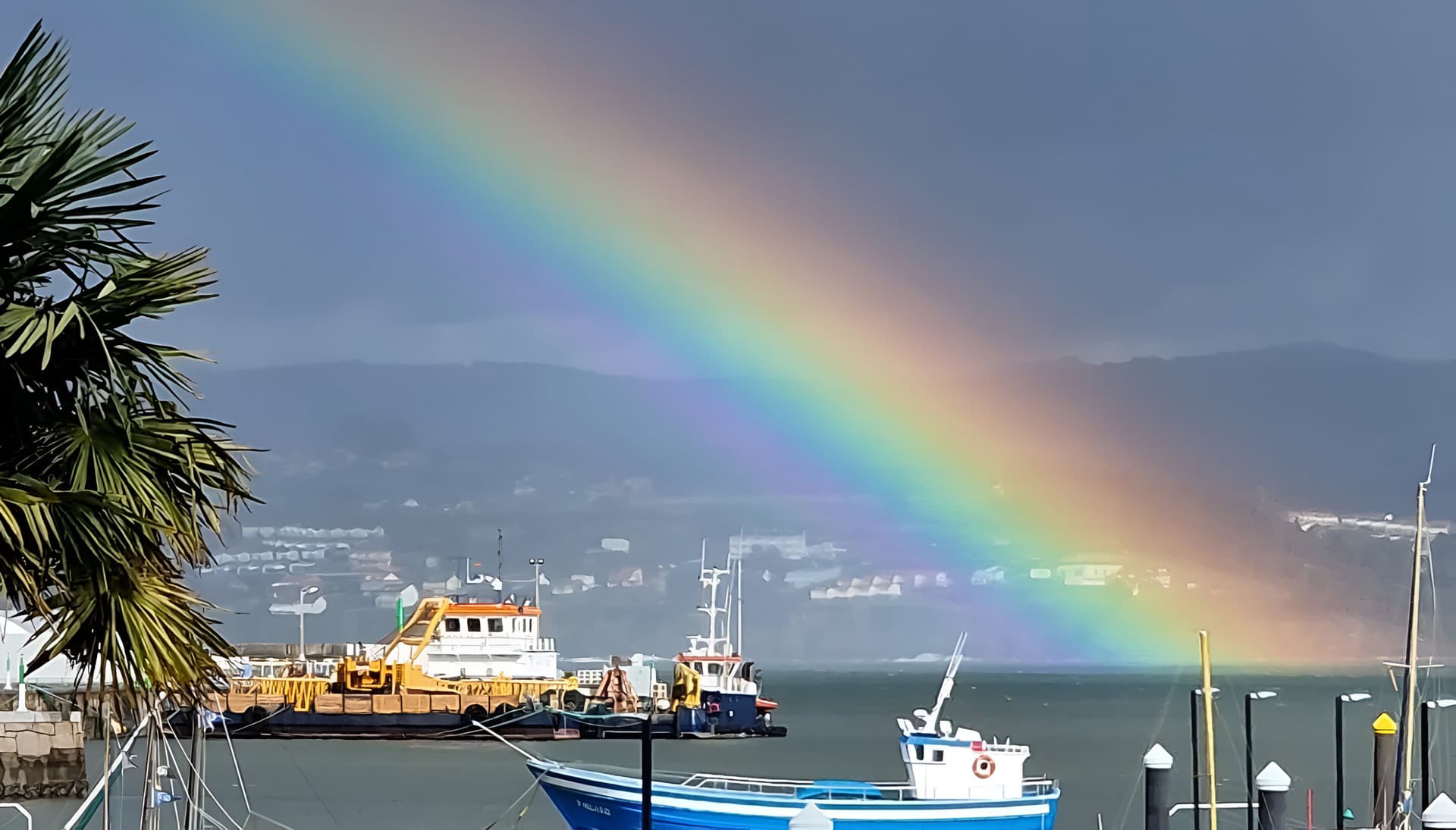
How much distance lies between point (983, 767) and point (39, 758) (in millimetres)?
33806

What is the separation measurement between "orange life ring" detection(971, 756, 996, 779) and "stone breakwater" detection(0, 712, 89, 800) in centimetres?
3224

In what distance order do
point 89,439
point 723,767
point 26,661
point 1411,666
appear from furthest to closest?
point 723,767
point 26,661
point 1411,666
point 89,439

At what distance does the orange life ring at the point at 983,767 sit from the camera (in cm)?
4012

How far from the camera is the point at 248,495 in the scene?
9898 millimetres

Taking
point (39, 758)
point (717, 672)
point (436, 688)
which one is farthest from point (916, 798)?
point (717, 672)

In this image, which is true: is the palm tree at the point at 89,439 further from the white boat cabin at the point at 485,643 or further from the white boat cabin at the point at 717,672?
the white boat cabin at the point at 717,672

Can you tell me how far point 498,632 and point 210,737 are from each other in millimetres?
18297

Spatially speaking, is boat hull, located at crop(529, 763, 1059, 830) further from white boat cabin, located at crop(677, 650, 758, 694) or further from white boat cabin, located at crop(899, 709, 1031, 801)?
white boat cabin, located at crop(677, 650, 758, 694)

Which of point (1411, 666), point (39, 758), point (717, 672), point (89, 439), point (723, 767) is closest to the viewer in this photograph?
point (89, 439)

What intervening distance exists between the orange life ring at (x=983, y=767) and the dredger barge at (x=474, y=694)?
2268 inches

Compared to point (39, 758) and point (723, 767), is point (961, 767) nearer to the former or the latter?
point (39, 758)

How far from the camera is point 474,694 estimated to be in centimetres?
9925

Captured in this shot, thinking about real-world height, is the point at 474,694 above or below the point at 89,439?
below

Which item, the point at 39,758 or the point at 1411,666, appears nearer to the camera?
the point at 1411,666
